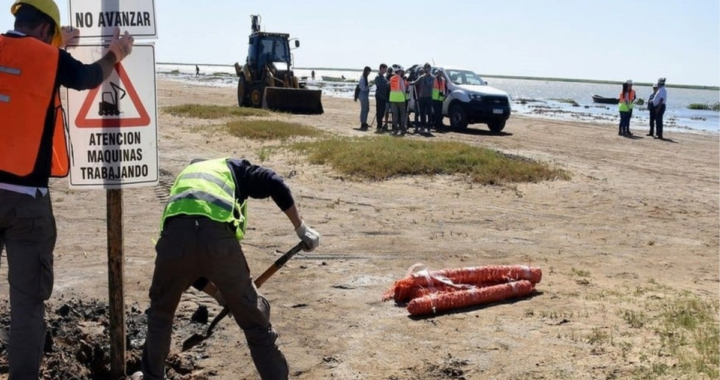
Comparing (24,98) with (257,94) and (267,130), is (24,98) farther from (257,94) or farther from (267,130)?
(257,94)

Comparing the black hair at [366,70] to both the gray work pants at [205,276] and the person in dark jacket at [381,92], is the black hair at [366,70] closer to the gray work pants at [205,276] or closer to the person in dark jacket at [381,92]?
the person in dark jacket at [381,92]

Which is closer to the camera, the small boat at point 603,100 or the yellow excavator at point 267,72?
the yellow excavator at point 267,72

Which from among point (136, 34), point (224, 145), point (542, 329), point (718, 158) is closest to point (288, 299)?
point (542, 329)

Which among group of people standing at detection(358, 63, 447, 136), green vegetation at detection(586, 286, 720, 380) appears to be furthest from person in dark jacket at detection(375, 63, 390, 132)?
green vegetation at detection(586, 286, 720, 380)

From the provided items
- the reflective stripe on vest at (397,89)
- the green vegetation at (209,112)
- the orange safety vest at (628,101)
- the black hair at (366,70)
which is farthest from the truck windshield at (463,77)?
the green vegetation at (209,112)

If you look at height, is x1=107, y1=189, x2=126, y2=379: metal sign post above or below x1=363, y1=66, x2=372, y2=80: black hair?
below

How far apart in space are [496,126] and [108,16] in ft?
65.0

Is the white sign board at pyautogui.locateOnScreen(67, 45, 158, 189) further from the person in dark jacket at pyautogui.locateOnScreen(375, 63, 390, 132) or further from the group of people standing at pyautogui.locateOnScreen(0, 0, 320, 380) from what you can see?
the person in dark jacket at pyautogui.locateOnScreen(375, 63, 390, 132)

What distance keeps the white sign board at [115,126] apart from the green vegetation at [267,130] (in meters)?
12.2

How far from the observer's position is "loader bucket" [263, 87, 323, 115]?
26469 millimetres

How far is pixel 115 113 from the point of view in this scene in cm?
445

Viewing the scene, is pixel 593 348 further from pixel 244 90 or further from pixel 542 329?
pixel 244 90

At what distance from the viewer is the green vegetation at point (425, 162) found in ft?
42.4

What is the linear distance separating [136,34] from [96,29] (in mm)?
211
